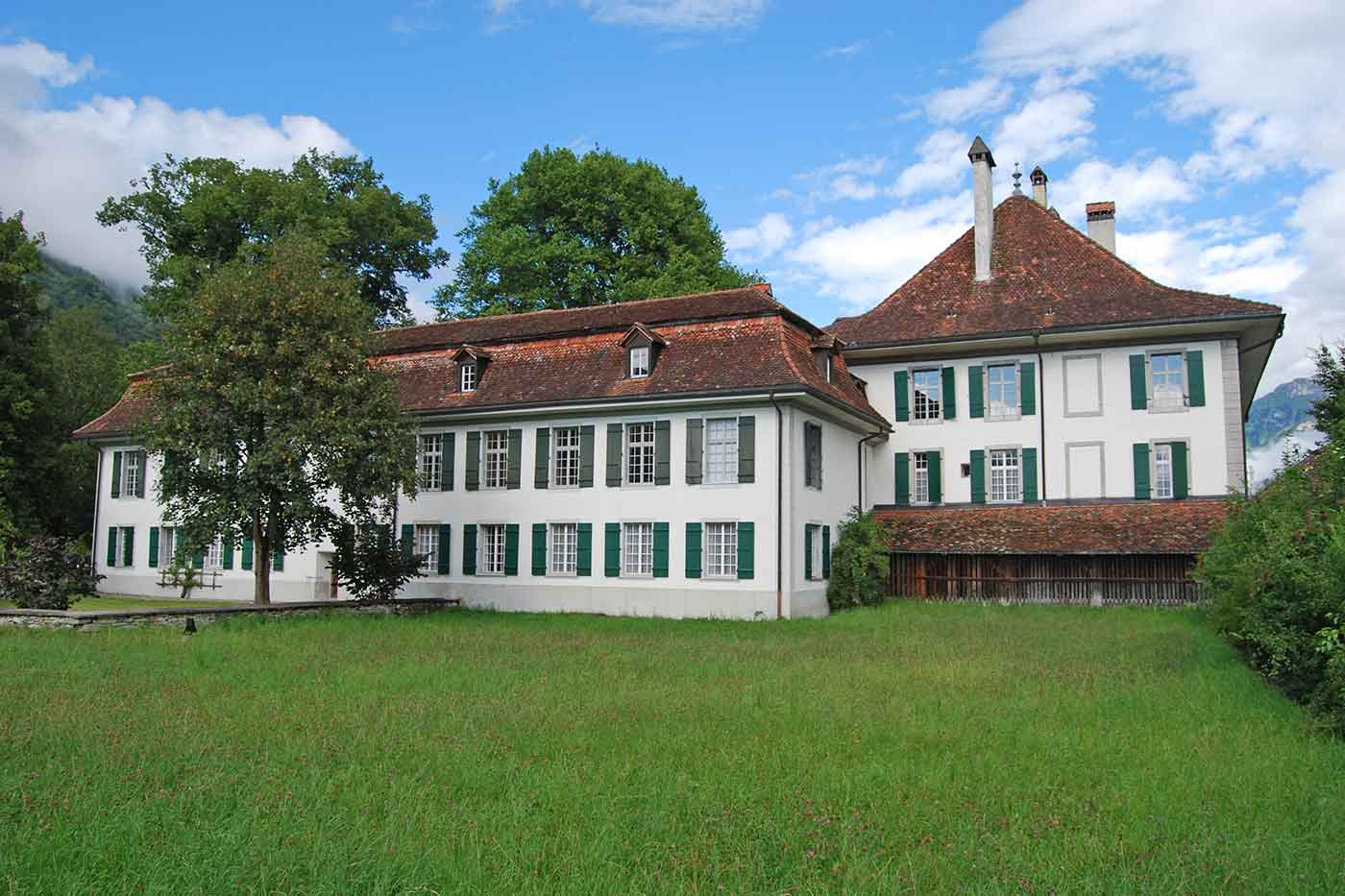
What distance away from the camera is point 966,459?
29.8m

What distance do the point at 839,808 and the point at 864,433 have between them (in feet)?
77.0

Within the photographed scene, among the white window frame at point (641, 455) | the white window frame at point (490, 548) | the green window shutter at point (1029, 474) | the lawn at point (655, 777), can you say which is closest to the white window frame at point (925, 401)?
the green window shutter at point (1029, 474)

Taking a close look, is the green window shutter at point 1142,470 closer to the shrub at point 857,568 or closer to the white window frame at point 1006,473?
the white window frame at point 1006,473

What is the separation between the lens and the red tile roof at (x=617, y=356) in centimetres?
2534

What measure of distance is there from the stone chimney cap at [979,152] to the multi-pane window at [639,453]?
13.7 metres

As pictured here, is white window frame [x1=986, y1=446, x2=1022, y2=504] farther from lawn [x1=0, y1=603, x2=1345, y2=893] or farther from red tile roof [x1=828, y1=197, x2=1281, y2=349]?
lawn [x1=0, y1=603, x2=1345, y2=893]

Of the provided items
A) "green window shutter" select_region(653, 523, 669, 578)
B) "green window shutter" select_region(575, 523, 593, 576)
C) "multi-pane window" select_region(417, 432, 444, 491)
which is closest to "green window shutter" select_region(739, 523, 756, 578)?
"green window shutter" select_region(653, 523, 669, 578)

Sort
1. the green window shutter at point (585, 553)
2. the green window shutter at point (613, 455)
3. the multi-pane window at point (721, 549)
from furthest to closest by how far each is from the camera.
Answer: the green window shutter at point (585, 553)
the green window shutter at point (613, 455)
the multi-pane window at point (721, 549)

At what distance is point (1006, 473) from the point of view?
96.7ft

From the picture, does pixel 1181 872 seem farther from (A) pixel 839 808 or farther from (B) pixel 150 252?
(B) pixel 150 252

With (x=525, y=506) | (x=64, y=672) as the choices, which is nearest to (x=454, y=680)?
(x=64, y=672)

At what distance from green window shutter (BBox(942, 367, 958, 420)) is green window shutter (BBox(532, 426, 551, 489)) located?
35.8 ft

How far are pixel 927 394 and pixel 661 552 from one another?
9.58 meters

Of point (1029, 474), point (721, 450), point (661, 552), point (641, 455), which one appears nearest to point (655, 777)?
point (721, 450)
